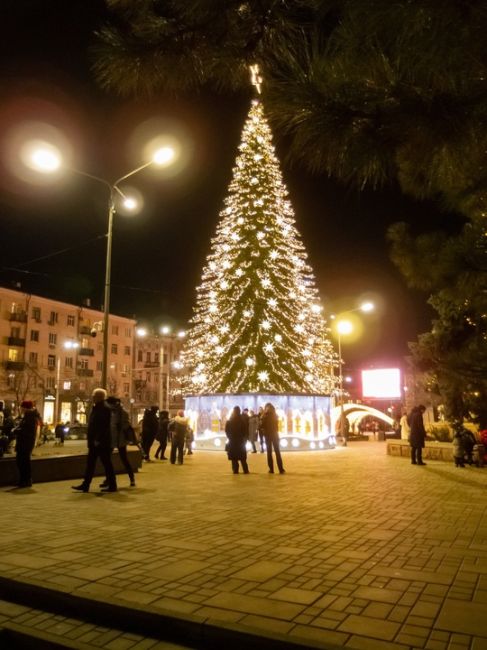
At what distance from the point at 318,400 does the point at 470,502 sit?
60.3 ft

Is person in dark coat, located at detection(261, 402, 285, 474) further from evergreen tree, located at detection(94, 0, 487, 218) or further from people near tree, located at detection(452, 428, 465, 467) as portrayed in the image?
evergreen tree, located at detection(94, 0, 487, 218)

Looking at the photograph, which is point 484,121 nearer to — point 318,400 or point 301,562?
point 301,562

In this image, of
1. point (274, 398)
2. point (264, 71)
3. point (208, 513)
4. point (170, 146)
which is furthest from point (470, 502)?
point (274, 398)

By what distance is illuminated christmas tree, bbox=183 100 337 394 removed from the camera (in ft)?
89.5

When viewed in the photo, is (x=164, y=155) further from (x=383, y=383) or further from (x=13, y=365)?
(x=13, y=365)

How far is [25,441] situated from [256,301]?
17737mm

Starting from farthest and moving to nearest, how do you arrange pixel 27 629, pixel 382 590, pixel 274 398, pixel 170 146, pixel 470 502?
pixel 274 398, pixel 170 146, pixel 470 502, pixel 382 590, pixel 27 629

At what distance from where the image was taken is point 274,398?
26.3 metres

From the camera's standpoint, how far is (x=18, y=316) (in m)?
65.1

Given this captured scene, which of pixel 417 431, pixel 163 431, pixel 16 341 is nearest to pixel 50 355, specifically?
pixel 16 341

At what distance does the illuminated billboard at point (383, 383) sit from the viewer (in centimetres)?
5647

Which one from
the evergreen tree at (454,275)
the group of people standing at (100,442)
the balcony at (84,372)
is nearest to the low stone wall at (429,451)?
the group of people standing at (100,442)

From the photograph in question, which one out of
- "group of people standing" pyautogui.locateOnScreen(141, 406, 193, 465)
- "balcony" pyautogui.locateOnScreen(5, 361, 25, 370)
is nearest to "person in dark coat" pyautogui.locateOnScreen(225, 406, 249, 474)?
"group of people standing" pyautogui.locateOnScreen(141, 406, 193, 465)

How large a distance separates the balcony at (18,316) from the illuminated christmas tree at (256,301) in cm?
4362
